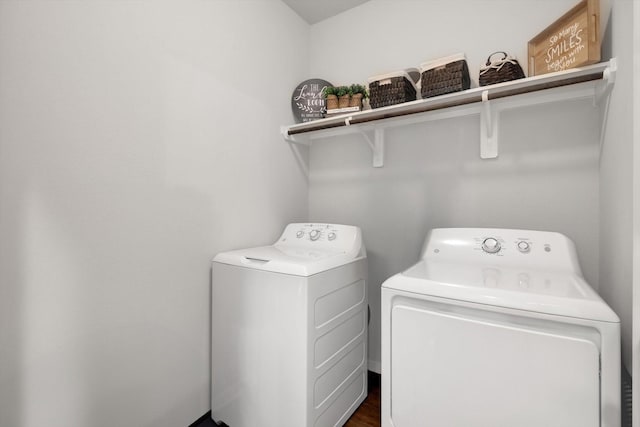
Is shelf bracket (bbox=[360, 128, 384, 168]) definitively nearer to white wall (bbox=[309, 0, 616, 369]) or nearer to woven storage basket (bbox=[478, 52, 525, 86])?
white wall (bbox=[309, 0, 616, 369])

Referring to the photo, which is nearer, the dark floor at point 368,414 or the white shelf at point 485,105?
the white shelf at point 485,105

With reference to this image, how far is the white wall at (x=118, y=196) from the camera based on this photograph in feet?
3.18

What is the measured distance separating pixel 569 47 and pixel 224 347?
2.05 metres

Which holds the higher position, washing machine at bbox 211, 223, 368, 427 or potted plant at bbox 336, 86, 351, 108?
potted plant at bbox 336, 86, 351, 108

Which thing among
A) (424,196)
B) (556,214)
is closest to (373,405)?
(424,196)

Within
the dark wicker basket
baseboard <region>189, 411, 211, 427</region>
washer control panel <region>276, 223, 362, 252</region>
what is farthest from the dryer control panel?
baseboard <region>189, 411, 211, 427</region>

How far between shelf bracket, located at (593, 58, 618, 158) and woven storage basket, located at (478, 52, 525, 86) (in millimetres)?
297

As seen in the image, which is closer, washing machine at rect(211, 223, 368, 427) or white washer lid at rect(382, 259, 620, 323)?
white washer lid at rect(382, 259, 620, 323)

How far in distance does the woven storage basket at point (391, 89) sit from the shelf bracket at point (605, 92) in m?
0.80

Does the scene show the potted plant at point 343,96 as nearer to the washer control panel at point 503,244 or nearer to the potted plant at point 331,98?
the potted plant at point 331,98

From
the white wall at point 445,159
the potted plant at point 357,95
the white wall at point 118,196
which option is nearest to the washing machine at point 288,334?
the white wall at point 118,196

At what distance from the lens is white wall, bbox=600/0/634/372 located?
0.86 metres

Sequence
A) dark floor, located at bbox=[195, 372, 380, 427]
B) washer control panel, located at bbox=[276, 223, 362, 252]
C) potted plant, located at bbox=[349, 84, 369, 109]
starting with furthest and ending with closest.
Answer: potted plant, located at bbox=[349, 84, 369, 109], washer control panel, located at bbox=[276, 223, 362, 252], dark floor, located at bbox=[195, 372, 380, 427]

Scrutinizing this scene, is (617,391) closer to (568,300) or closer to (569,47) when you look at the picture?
(568,300)
